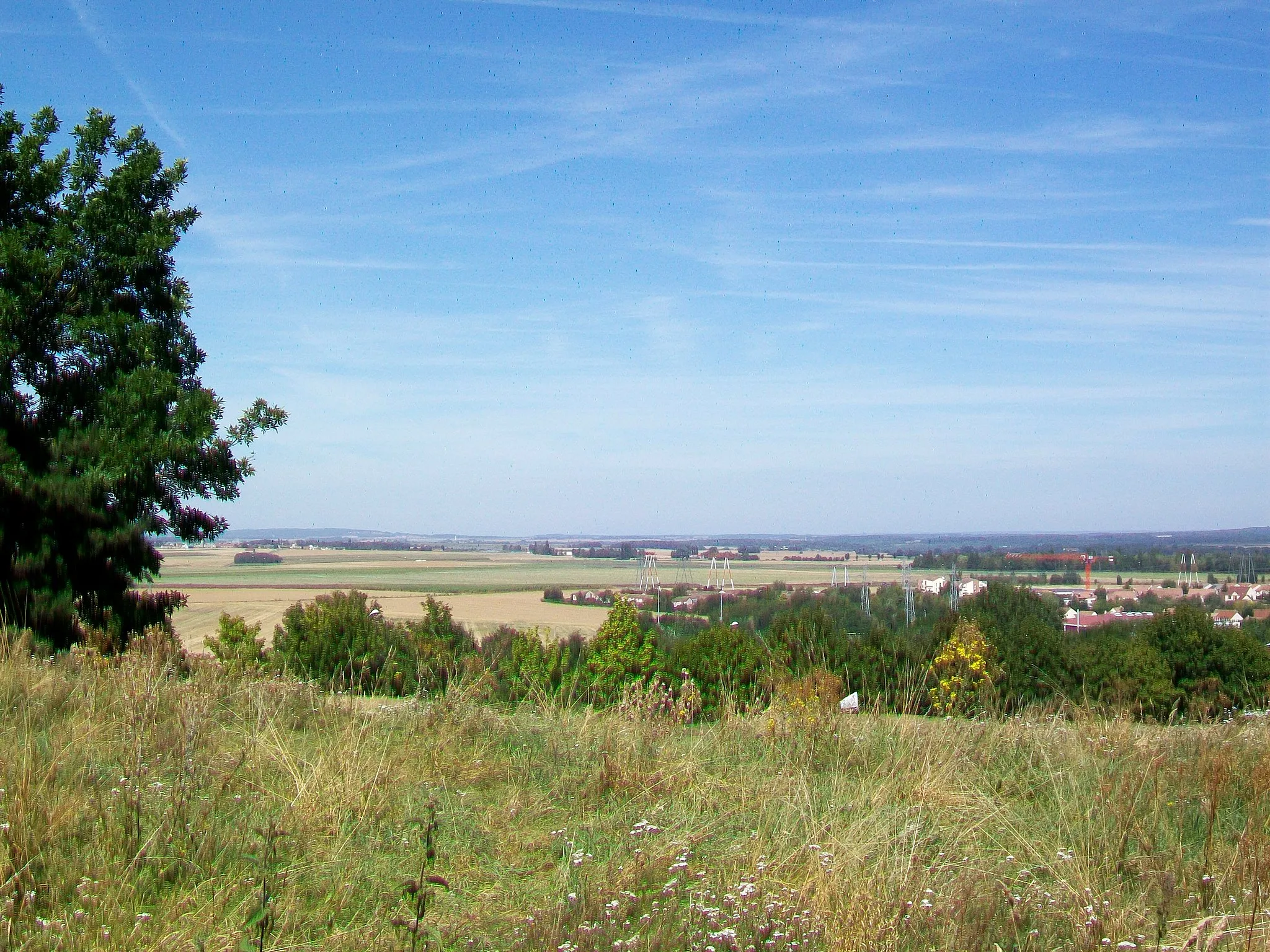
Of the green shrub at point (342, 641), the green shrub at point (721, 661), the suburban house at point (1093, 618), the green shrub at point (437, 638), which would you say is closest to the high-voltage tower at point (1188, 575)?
the suburban house at point (1093, 618)

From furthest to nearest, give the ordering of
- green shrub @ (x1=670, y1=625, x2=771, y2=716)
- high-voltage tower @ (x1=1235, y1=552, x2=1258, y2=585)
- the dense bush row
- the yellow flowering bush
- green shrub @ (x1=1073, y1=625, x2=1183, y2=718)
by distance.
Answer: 1. high-voltage tower @ (x1=1235, y1=552, x2=1258, y2=585)
2. green shrub @ (x1=1073, y1=625, x2=1183, y2=718)
3. the dense bush row
4. green shrub @ (x1=670, y1=625, x2=771, y2=716)
5. the yellow flowering bush

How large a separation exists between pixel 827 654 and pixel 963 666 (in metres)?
1.70

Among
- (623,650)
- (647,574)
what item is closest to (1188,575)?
(647,574)

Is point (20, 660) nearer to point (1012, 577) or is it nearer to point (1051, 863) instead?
point (1051, 863)

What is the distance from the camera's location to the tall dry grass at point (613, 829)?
3.40 m

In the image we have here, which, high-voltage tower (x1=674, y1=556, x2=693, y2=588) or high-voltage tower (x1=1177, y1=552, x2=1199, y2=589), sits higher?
high-voltage tower (x1=1177, y1=552, x2=1199, y2=589)

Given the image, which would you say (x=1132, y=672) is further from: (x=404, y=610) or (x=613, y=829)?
(x=404, y=610)

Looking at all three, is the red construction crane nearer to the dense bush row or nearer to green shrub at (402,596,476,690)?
the dense bush row

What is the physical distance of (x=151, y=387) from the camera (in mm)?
14891

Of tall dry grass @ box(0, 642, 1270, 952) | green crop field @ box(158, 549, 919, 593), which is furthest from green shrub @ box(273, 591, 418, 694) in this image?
green crop field @ box(158, 549, 919, 593)

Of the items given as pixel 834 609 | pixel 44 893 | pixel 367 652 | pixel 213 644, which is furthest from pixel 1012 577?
pixel 44 893

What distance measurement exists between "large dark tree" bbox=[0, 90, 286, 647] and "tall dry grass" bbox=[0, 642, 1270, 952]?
644cm

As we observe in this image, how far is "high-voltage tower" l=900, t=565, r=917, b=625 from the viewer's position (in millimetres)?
19633

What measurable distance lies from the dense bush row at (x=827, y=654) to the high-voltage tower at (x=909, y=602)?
12.4 feet
